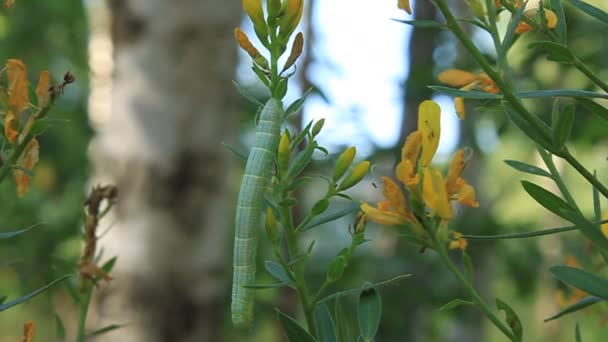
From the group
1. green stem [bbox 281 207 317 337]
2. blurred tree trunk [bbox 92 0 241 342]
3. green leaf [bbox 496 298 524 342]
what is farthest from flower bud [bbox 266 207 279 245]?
blurred tree trunk [bbox 92 0 241 342]

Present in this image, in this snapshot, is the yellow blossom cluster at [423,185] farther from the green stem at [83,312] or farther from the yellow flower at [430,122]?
the green stem at [83,312]

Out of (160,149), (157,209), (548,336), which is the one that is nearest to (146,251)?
(157,209)

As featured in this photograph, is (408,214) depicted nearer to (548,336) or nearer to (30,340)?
(30,340)

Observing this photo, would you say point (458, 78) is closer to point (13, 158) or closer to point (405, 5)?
point (405, 5)

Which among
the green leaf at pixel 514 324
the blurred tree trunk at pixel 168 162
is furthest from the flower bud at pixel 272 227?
the blurred tree trunk at pixel 168 162

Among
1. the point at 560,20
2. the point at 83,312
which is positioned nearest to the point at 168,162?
the point at 83,312
